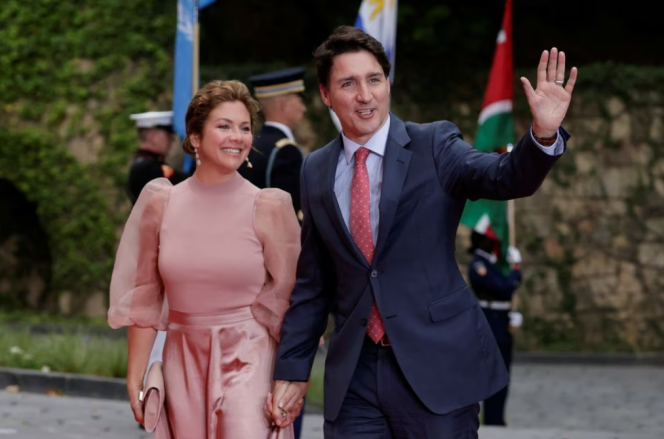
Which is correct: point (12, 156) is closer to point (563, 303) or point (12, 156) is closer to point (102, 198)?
point (102, 198)

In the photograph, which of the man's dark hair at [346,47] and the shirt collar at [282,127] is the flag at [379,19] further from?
the man's dark hair at [346,47]

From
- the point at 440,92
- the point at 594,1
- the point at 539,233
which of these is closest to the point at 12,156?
the point at 440,92

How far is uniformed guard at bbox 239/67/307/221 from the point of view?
273 inches

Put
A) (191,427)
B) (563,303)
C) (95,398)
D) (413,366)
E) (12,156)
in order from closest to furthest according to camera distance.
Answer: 1. (413,366)
2. (191,427)
3. (95,398)
4. (563,303)
5. (12,156)

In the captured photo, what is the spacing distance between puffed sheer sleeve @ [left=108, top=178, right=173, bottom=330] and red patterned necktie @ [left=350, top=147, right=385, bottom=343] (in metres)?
0.82

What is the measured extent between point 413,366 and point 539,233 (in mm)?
13044

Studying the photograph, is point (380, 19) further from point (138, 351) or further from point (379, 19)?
point (138, 351)

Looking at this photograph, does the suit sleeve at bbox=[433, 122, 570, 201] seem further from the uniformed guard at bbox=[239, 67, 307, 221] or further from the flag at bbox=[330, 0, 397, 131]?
the flag at bbox=[330, 0, 397, 131]

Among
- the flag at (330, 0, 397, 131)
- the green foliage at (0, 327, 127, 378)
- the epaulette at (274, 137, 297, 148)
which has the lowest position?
the green foliage at (0, 327, 127, 378)

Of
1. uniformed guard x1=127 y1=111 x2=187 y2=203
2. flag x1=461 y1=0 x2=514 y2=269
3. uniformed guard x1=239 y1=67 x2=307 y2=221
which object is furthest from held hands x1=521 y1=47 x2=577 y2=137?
flag x1=461 y1=0 x2=514 y2=269

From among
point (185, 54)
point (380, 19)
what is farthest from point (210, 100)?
point (380, 19)

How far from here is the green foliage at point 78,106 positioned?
58.9ft

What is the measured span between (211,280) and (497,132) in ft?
24.7

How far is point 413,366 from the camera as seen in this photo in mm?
4266
